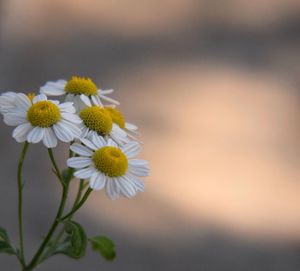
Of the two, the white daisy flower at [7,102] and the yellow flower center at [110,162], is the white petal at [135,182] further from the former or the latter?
the white daisy flower at [7,102]

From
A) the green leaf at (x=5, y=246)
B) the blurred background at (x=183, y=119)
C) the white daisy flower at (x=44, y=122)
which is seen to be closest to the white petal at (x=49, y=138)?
the white daisy flower at (x=44, y=122)

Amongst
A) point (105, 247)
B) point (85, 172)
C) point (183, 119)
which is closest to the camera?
point (85, 172)

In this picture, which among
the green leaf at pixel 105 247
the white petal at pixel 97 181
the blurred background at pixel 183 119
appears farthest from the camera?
the blurred background at pixel 183 119

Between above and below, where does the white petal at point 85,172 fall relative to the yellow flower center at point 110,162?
below

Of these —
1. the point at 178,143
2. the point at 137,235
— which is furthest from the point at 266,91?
the point at 137,235

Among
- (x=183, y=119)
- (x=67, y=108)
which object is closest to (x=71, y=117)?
(x=67, y=108)

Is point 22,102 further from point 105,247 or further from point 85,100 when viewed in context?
point 105,247
